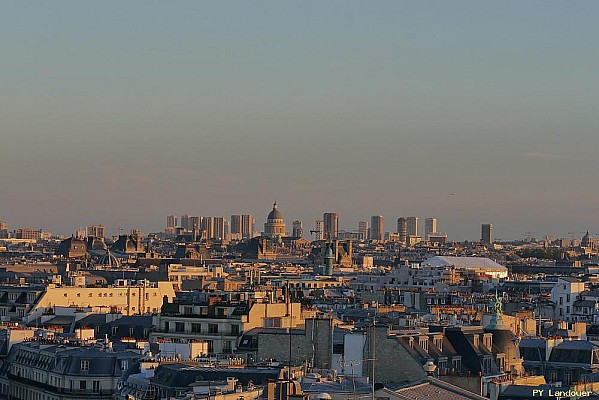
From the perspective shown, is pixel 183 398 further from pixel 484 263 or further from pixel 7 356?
pixel 484 263

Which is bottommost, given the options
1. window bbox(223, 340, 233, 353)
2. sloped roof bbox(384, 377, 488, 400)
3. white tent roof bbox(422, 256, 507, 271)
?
sloped roof bbox(384, 377, 488, 400)

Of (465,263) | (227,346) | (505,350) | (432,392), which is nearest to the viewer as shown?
(432,392)

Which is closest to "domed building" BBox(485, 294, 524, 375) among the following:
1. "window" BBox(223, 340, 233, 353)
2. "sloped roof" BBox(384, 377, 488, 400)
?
"window" BBox(223, 340, 233, 353)

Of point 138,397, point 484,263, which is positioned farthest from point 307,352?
point 484,263

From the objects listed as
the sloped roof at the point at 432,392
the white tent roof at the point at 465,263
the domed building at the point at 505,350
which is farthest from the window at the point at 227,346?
the white tent roof at the point at 465,263

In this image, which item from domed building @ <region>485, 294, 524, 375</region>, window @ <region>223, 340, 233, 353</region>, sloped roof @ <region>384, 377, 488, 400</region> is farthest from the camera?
window @ <region>223, 340, 233, 353</region>

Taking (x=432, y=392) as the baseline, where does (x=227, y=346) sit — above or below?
above

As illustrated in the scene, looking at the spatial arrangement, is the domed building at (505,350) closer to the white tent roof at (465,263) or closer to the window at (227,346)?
the window at (227,346)

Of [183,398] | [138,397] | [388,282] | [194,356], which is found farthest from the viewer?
[388,282]

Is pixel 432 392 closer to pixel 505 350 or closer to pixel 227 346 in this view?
pixel 505 350

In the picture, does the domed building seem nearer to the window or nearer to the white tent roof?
the window

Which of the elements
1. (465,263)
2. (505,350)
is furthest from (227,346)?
(465,263)
